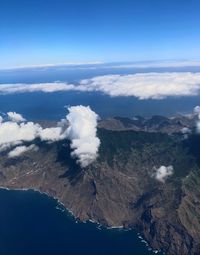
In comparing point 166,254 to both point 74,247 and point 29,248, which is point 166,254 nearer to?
point 74,247

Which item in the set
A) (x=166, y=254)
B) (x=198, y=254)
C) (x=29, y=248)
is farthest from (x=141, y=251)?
(x=29, y=248)

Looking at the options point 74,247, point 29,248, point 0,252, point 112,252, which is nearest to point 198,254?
point 112,252

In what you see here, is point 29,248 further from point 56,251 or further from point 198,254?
point 198,254

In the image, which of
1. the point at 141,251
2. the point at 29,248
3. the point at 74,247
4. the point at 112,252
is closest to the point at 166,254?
the point at 141,251

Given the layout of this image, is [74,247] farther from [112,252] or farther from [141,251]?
[141,251]

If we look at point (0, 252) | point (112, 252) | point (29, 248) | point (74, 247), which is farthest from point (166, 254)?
point (0, 252)

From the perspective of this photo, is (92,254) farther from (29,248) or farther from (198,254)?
(198,254)

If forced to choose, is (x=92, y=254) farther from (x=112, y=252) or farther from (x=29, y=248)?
(x=29, y=248)
